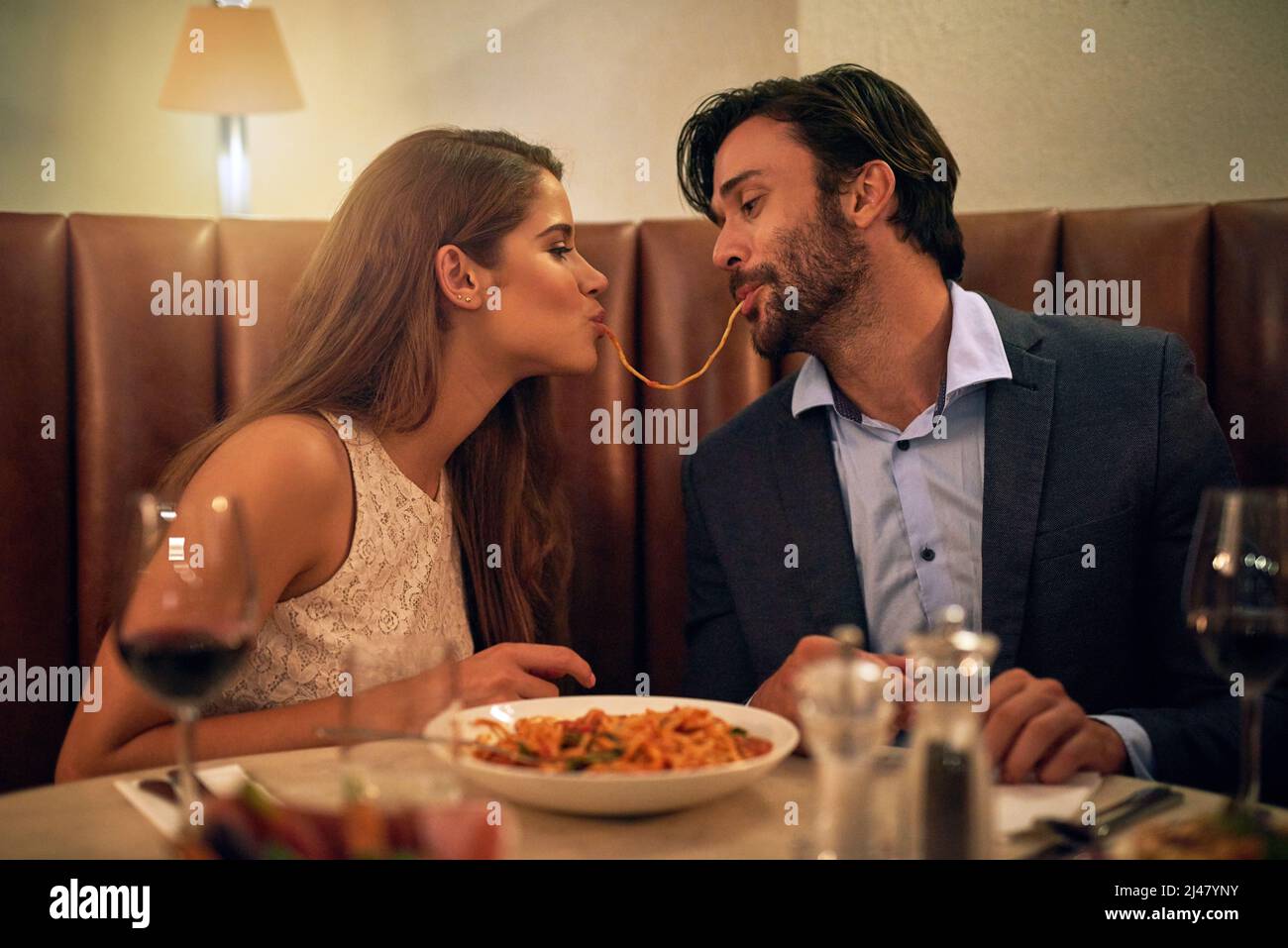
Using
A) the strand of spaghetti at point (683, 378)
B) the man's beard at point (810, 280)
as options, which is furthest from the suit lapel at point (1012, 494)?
the strand of spaghetti at point (683, 378)

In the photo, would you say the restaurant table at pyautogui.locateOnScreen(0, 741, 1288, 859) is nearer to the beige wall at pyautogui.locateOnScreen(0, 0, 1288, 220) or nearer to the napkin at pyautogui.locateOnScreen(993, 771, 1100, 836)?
the napkin at pyautogui.locateOnScreen(993, 771, 1100, 836)

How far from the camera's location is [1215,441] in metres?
1.56

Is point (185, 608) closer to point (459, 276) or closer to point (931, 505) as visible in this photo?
point (459, 276)

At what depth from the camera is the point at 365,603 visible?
1519mm

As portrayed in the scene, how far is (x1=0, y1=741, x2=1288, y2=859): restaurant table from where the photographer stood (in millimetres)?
821

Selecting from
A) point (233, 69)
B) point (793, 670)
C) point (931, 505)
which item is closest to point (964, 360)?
point (931, 505)

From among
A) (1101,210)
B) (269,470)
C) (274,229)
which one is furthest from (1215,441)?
(274,229)

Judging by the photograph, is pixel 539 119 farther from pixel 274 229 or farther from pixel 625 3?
pixel 274 229

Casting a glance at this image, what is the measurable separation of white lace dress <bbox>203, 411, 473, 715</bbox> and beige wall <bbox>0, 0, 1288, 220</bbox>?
1109 mm

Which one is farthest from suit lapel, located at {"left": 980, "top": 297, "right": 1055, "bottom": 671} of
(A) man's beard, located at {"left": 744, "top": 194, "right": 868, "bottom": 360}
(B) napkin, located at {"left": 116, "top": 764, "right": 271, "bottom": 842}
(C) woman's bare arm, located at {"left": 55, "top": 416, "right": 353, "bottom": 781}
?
(B) napkin, located at {"left": 116, "top": 764, "right": 271, "bottom": 842}

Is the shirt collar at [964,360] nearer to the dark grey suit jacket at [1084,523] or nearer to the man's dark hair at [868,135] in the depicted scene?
the dark grey suit jacket at [1084,523]

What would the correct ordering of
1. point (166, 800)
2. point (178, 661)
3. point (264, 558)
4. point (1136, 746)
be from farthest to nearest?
1. point (264, 558)
2. point (1136, 746)
3. point (166, 800)
4. point (178, 661)

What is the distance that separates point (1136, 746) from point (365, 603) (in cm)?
95

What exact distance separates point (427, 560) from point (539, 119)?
1310 mm
